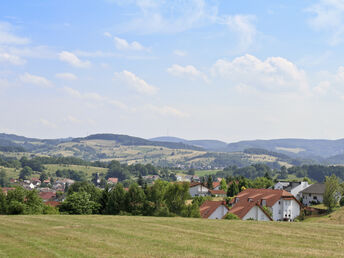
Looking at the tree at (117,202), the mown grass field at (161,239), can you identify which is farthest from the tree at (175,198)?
the mown grass field at (161,239)

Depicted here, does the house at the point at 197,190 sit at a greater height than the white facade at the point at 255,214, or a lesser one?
lesser

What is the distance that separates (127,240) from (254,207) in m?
40.5

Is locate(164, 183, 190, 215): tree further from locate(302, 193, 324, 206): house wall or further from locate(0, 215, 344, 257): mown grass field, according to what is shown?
locate(302, 193, 324, 206): house wall

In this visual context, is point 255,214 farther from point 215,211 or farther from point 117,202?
point 117,202

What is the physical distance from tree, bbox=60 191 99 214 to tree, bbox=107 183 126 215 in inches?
119

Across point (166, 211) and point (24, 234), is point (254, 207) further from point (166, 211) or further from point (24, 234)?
point (24, 234)

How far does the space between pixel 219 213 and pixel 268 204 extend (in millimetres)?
15877

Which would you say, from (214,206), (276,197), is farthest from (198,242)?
(276,197)

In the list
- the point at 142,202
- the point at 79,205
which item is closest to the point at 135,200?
the point at 142,202

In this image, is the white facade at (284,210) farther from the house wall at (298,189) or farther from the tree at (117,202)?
→ the tree at (117,202)

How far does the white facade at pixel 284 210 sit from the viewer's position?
263ft

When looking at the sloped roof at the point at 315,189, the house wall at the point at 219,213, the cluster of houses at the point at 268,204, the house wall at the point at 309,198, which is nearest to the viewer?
the cluster of houses at the point at 268,204

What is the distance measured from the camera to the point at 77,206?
60.6 m

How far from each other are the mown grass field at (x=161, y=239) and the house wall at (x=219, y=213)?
29.6m
